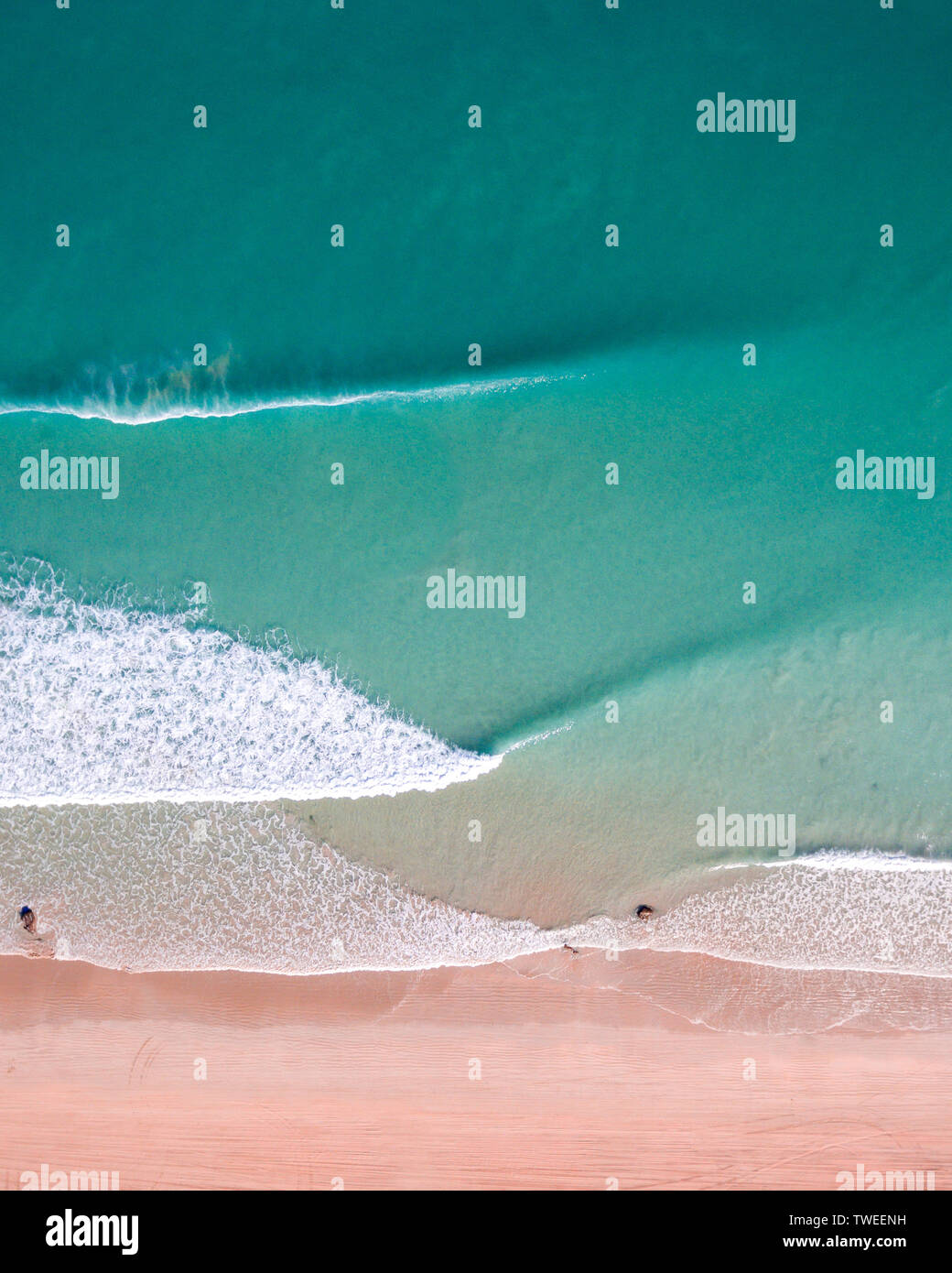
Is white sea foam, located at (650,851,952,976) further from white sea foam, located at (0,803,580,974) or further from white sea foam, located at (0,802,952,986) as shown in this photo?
white sea foam, located at (0,803,580,974)

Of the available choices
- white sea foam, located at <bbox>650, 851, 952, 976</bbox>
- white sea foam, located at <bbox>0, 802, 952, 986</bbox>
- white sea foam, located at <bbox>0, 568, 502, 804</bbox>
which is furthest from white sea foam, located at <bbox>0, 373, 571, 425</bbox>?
white sea foam, located at <bbox>650, 851, 952, 976</bbox>

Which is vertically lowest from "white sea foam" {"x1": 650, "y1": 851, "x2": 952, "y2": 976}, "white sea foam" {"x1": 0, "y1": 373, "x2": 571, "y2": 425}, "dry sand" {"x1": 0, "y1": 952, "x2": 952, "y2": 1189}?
"dry sand" {"x1": 0, "y1": 952, "x2": 952, "y2": 1189}

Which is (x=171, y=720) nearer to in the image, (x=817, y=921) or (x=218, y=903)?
(x=218, y=903)

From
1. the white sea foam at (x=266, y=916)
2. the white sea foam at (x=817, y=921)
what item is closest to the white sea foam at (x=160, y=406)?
the white sea foam at (x=266, y=916)

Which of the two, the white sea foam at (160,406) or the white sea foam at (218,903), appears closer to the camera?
the white sea foam at (218,903)

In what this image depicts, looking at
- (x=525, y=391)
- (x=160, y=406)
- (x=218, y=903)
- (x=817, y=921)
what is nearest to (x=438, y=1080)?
(x=218, y=903)

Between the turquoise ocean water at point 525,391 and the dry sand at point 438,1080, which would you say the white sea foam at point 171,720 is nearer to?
the turquoise ocean water at point 525,391

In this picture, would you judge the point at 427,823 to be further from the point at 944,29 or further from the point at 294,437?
the point at 944,29
